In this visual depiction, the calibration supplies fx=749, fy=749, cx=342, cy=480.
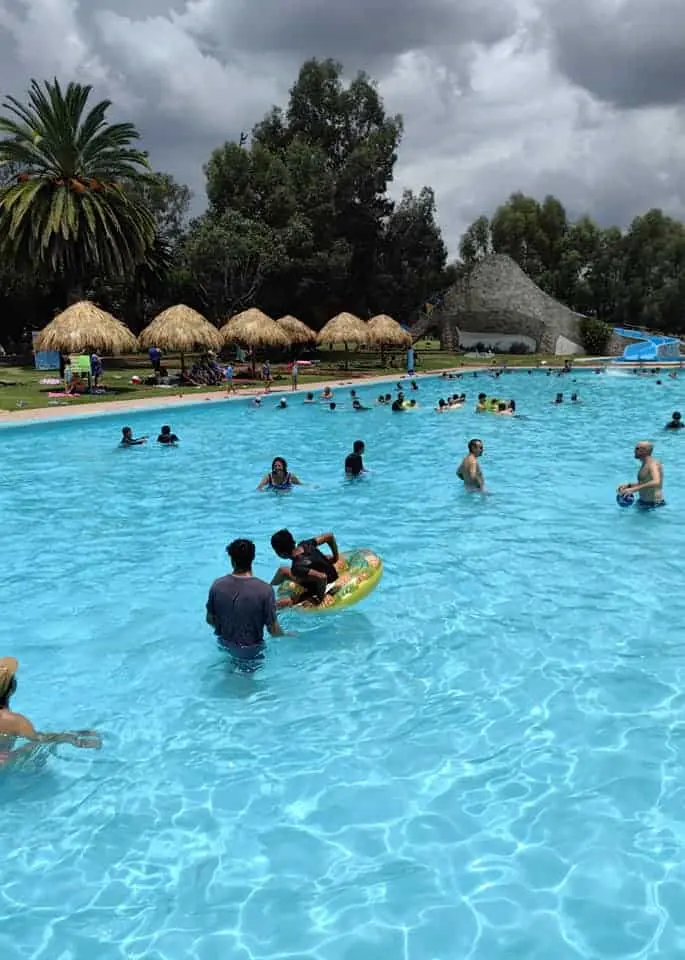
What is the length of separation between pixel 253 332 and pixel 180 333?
430 centimetres

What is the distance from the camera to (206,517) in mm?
12398

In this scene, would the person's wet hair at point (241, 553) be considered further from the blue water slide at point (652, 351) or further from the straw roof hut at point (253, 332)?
the blue water slide at point (652, 351)

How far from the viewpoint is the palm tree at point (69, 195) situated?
32312 millimetres

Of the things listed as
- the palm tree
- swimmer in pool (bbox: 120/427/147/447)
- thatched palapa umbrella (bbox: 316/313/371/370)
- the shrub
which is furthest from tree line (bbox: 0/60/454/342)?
swimmer in pool (bbox: 120/427/147/447)

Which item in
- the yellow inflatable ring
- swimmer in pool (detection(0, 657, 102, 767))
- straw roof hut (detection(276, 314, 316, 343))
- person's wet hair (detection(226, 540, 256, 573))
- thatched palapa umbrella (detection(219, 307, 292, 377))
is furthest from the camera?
straw roof hut (detection(276, 314, 316, 343))

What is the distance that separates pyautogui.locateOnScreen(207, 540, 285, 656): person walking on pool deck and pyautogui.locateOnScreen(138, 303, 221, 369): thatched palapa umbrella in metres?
26.1

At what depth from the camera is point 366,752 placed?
568 cm

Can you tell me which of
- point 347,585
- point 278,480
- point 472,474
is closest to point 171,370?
point 278,480

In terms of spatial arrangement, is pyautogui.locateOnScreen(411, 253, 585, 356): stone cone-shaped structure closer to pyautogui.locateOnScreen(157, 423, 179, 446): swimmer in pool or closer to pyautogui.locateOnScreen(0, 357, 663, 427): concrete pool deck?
pyautogui.locateOnScreen(0, 357, 663, 427): concrete pool deck

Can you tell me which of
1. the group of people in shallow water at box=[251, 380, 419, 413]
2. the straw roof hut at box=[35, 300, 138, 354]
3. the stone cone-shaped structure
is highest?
the stone cone-shaped structure

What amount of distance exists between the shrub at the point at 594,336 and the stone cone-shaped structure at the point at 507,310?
0.36 m

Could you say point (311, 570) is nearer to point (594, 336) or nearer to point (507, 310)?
point (507, 310)

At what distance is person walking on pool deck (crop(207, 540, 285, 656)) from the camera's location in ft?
20.5

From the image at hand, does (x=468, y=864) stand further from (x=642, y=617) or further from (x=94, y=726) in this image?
(x=642, y=617)
